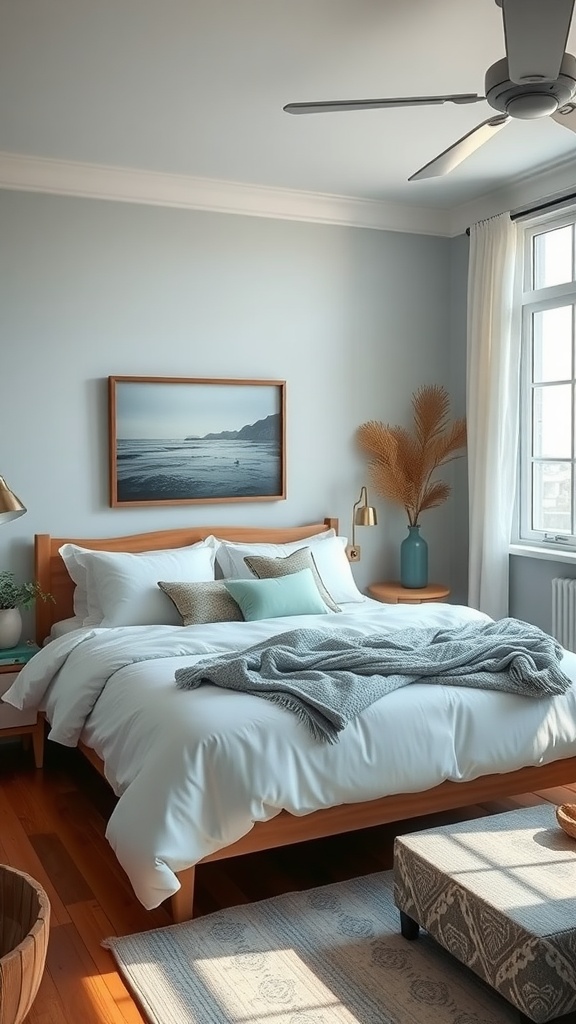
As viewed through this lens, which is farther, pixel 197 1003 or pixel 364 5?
pixel 364 5

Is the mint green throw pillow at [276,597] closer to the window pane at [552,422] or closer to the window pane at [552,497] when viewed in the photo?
the window pane at [552,497]

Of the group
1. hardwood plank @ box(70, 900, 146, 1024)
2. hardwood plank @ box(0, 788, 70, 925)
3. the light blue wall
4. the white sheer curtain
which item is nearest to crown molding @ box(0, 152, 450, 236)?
the light blue wall

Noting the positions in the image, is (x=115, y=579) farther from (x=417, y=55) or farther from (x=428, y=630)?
(x=417, y=55)

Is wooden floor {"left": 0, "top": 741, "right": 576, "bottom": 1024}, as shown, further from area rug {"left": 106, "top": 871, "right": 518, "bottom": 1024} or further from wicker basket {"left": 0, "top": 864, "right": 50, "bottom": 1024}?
wicker basket {"left": 0, "top": 864, "right": 50, "bottom": 1024}

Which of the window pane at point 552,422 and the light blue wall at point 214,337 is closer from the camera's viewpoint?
the light blue wall at point 214,337

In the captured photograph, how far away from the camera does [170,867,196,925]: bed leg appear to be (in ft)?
8.68

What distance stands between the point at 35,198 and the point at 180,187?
2.39 ft

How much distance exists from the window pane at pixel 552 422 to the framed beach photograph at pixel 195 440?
137 cm

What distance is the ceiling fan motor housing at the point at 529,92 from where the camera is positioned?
2482mm

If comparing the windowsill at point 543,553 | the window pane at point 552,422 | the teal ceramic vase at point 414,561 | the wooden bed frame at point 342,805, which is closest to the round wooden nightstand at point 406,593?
the teal ceramic vase at point 414,561

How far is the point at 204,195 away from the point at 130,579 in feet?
6.67

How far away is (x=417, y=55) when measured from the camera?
126 inches

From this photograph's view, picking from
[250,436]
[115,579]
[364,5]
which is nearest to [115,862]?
[115,579]

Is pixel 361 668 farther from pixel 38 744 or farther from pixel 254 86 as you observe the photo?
pixel 254 86
